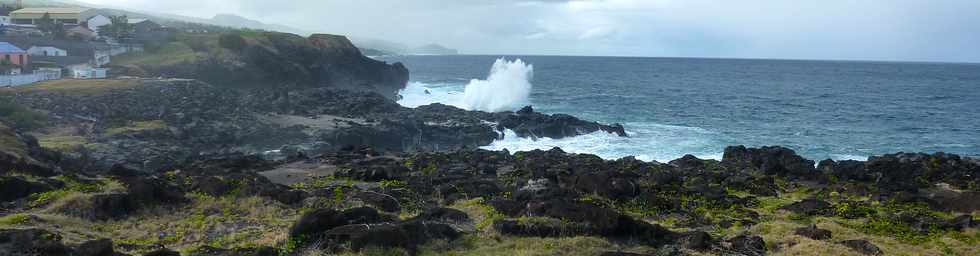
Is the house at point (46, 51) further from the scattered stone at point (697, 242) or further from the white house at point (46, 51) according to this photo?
the scattered stone at point (697, 242)

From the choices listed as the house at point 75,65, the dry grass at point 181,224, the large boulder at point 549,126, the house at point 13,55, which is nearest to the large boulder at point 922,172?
the dry grass at point 181,224

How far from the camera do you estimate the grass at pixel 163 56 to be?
63594mm

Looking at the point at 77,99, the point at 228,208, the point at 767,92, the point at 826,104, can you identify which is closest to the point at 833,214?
the point at 228,208

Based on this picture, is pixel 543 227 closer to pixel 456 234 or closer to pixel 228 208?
pixel 456 234

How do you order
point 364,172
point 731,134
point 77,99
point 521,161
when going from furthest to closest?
1. point 731,134
2. point 77,99
3. point 521,161
4. point 364,172

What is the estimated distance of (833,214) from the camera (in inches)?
770

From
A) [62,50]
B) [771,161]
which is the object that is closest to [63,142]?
[771,161]

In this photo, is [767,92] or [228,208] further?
[767,92]

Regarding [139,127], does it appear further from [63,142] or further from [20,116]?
[20,116]

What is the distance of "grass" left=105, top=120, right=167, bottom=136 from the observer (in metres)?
36.7

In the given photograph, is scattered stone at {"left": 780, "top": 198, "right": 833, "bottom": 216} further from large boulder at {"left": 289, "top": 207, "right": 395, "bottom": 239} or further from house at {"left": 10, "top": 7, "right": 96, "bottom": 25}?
house at {"left": 10, "top": 7, "right": 96, "bottom": 25}

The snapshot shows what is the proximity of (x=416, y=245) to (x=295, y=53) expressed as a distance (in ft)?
222

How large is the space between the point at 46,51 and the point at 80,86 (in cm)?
2065

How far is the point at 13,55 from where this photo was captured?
181ft
